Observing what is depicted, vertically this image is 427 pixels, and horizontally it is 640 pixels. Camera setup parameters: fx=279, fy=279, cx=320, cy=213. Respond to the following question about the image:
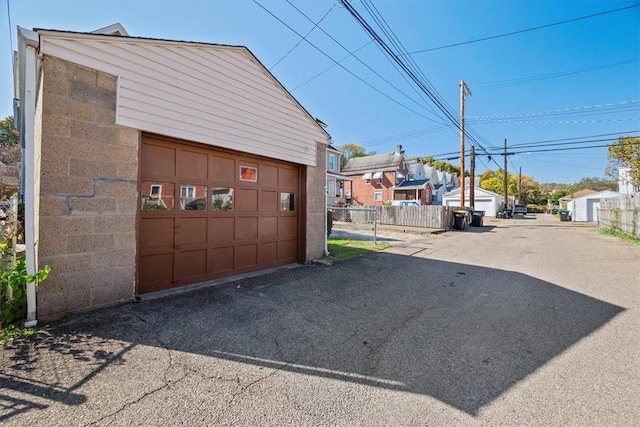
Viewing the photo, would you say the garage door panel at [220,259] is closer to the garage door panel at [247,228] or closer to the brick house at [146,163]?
the brick house at [146,163]

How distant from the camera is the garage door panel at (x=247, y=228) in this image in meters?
5.72

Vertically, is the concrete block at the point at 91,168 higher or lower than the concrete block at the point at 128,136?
lower

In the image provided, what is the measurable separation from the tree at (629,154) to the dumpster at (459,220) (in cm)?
1020

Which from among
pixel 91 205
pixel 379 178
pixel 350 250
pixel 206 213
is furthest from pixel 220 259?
pixel 379 178

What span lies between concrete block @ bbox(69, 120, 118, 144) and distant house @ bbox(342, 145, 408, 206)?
28350 millimetres

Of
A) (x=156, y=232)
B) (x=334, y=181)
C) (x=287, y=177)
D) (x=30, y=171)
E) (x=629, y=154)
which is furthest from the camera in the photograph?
(x=334, y=181)

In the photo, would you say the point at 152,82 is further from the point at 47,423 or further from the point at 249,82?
the point at 47,423

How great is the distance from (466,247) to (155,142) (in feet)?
34.5

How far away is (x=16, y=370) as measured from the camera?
2.41m

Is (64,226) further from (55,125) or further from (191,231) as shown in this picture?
(191,231)

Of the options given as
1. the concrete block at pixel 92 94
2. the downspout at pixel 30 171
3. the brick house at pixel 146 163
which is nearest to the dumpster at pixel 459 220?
the brick house at pixel 146 163

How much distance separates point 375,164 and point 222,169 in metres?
30.6

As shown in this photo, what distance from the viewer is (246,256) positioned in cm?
591

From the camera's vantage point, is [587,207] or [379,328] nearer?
[379,328]
